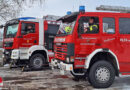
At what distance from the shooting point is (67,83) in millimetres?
7520

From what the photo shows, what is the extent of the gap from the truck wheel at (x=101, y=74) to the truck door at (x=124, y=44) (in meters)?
0.57

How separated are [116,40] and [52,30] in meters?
5.48

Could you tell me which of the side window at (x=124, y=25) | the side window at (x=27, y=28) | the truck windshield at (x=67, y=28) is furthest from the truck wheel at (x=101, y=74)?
the side window at (x=27, y=28)

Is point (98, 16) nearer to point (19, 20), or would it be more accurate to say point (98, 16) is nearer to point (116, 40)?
point (116, 40)

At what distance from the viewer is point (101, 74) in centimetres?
665

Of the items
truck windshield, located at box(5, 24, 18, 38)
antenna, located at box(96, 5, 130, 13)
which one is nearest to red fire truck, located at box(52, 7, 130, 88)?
antenna, located at box(96, 5, 130, 13)

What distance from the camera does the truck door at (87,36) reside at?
659 centimetres

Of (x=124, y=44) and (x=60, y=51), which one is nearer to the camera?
(x=124, y=44)

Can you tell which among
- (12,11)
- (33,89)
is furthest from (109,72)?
(12,11)

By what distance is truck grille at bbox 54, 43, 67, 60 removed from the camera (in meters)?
6.94

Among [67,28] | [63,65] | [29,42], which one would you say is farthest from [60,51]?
[29,42]

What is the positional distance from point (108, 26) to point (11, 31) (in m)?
6.43

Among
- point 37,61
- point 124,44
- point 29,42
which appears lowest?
point 37,61

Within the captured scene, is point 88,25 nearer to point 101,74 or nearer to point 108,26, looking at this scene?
point 108,26
